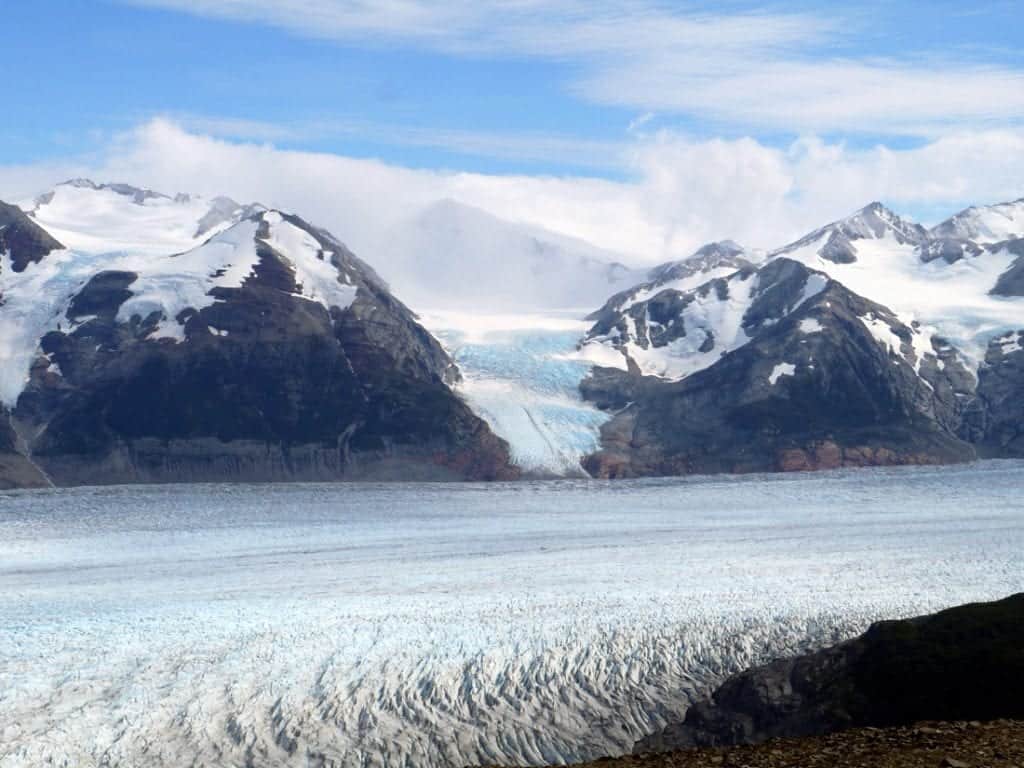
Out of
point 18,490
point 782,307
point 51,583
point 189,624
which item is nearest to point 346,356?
point 18,490

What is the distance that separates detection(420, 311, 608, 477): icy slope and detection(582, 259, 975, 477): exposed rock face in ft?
6.88

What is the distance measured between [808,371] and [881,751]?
118m

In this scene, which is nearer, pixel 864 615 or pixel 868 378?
pixel 864 615

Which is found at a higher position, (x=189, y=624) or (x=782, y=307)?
(x=782, y=307)

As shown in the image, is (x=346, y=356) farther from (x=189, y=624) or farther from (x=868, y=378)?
(x=189, y=624)

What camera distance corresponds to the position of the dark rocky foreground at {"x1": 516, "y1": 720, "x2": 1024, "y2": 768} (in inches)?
963

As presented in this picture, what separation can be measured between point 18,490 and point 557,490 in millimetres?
39174

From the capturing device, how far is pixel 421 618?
41.4 meters

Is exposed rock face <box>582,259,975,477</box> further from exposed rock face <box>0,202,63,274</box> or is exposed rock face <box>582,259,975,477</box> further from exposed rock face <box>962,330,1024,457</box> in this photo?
exposed rock face <box>0,202,63,274</box>

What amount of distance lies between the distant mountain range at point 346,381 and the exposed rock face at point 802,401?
0.21 metres

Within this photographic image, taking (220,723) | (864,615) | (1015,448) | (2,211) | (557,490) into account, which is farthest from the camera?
(2,211)

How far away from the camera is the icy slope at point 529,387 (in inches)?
4941

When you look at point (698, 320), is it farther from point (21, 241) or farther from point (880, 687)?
point (880, 687)

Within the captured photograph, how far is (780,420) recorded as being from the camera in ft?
448
